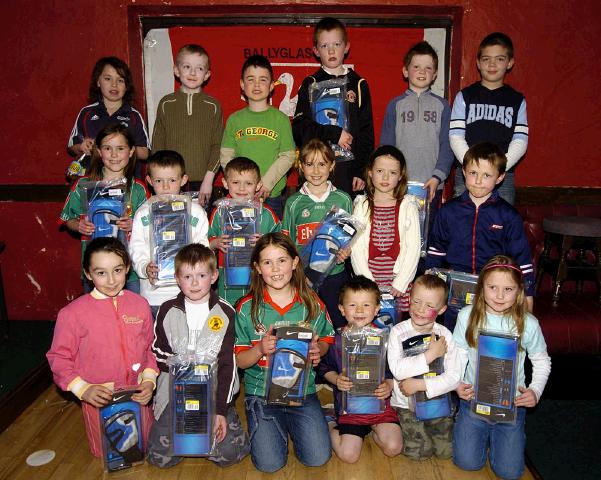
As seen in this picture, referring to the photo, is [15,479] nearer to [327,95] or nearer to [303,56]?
[327,95]

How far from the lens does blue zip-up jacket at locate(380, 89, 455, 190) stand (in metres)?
4.38

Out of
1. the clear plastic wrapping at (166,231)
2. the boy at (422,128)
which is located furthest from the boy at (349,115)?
the clear plastic wrapping at (166,231)

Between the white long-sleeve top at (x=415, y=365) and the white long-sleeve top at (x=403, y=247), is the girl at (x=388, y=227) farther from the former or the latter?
the white long-sleeve top at (x=415, y=365)

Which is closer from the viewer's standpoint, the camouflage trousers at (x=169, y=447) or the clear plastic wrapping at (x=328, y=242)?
the camouflage trousers at (x=169, y=447)

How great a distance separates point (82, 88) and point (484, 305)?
3760 millimetres

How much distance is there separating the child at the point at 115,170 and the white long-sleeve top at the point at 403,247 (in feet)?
4.94

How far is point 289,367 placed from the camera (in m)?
3.28

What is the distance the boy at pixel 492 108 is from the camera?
430 cm

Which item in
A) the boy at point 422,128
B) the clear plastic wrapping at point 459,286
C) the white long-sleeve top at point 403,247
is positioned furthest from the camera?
the boy at point 422,128

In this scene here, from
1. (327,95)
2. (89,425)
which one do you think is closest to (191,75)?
(327,95)

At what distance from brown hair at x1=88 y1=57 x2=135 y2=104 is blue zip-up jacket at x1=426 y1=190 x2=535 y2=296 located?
8.23 ft

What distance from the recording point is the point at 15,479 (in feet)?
10.4

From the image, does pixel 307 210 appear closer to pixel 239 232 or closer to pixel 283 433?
pixel 239 232

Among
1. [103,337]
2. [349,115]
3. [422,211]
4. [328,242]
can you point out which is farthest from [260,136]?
[103,337]
